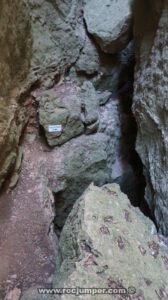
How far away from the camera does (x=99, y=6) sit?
420 cm

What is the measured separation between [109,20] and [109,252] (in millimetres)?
3443

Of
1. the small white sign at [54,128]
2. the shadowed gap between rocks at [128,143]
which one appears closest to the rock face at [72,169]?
the small white sign at [54,128]

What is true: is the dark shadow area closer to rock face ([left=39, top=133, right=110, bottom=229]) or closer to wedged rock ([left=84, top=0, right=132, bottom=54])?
wedged rock ([left=84, top=0, right=132, bottom=54])

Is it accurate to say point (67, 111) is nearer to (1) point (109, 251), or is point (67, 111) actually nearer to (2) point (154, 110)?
(2) point (154, 110)

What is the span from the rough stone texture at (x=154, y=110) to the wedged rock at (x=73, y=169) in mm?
667

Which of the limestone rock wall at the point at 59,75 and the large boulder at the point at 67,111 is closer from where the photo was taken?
the limestone rock wall at the point at 59,75

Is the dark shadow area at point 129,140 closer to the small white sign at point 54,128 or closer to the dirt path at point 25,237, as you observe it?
the small white sign at point 54,128

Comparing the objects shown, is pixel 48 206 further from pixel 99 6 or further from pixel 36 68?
pixel 99 6

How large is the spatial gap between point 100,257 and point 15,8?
2585 millimetres

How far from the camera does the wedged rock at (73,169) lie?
366cm

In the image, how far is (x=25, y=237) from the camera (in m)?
2.72

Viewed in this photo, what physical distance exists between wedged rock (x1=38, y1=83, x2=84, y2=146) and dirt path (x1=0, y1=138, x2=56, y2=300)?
24.3 inches

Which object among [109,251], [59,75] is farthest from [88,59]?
[109,251]

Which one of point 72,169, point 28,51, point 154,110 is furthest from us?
point 72,169
